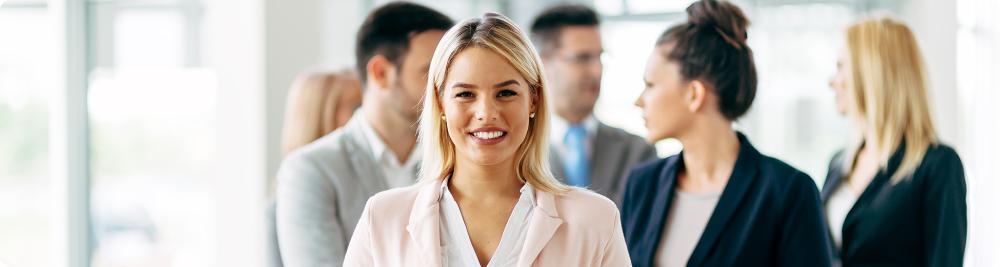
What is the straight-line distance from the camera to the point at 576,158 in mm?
4121

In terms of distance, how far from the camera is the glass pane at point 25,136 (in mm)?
5344

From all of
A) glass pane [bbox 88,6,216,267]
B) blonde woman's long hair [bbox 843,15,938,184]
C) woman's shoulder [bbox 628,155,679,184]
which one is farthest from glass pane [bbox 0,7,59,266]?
blonde woman's long hair [bbox 843,15,938,184]

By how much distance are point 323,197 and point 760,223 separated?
1016 mm

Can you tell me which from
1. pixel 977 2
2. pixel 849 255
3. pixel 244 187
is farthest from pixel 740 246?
pixel 244 187

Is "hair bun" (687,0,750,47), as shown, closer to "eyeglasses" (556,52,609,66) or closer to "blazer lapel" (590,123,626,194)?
"blazer lapel" (590,123,626,194)

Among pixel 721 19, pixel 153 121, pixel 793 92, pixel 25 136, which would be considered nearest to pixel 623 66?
pixel 793 92

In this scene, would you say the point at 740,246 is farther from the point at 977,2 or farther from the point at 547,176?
the point at 977,2

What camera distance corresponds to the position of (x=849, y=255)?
10.5 feet

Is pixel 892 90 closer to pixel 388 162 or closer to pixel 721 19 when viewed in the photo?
pixel 721 19

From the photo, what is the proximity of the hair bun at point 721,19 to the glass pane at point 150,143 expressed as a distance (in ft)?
11.9

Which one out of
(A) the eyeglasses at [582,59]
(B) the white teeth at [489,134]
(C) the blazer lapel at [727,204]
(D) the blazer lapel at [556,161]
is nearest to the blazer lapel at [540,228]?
(B) the white teeth at [489,134]

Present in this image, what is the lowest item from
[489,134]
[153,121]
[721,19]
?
[153,121]

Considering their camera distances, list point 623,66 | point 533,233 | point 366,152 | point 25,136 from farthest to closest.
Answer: point 623,66 → point 25,136 → point 366,152 → point 533,233

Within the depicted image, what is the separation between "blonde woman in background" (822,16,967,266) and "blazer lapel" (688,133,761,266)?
62 cm
